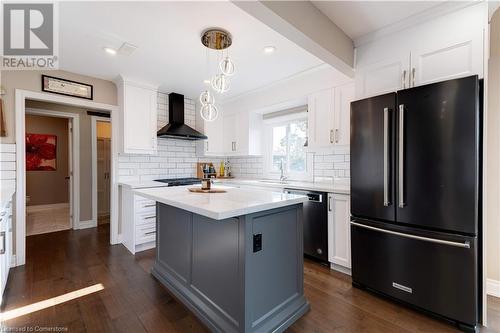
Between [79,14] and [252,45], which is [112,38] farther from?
[252,45]

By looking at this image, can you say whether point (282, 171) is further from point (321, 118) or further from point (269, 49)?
point (269, 49)

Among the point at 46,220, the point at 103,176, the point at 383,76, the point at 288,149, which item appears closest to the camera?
the point at 383,76

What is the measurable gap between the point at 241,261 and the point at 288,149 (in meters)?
2.66

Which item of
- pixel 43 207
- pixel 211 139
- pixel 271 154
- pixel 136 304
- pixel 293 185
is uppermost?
pixel 211 139

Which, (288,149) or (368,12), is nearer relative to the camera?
(368,12)

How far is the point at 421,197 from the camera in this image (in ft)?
5.96

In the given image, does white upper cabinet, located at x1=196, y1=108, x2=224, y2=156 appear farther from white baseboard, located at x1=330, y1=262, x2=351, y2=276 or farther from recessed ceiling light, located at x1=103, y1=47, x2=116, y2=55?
white baseboard, located at x1=330, y1=262, x2=351, y2=276

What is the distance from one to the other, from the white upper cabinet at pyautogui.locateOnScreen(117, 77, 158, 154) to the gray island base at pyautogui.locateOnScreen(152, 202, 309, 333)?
188 centimetres

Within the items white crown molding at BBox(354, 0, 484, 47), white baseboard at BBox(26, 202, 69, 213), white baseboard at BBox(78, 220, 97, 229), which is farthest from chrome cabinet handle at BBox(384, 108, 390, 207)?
white baseboard at BBox(26, 202, 69, 213)

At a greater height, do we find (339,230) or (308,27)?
(308,27)

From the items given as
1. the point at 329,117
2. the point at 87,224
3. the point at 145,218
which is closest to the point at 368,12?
the point at 329,117

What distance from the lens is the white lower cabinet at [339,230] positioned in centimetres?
247


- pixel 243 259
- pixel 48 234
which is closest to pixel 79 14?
pixel 243 259

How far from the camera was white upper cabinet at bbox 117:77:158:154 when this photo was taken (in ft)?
11.2
